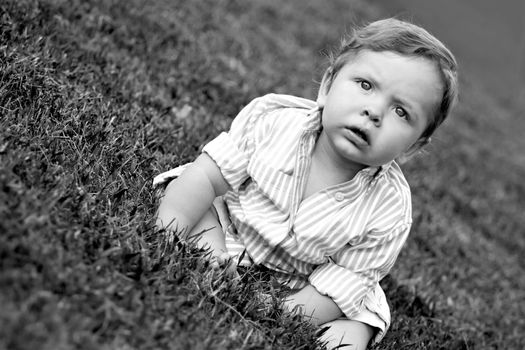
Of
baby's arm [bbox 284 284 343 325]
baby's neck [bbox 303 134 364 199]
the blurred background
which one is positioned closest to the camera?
baby's arm [bbox 284 284 343 325]

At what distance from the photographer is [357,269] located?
362 cm

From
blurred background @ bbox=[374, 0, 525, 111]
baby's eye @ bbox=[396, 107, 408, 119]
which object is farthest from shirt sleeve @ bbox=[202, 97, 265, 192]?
blurred background @ bbox=[374, 0, 525, 111]

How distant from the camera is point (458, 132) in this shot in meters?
10.6

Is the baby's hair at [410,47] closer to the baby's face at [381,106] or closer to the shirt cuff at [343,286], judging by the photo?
the baby's face at [381,106]

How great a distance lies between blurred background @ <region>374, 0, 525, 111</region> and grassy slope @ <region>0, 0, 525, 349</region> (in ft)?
34.1

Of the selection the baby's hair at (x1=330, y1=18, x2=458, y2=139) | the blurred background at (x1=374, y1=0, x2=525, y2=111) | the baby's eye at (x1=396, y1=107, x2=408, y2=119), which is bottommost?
the blurred background at (x1=374, y1=0, x2=525, y2=111)

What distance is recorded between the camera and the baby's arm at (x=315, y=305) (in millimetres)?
3549

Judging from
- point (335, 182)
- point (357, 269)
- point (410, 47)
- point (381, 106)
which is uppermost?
point (410, 47)

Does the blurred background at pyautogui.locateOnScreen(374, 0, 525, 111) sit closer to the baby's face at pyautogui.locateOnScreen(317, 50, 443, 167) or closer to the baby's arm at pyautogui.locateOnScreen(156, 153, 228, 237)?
the baby's face at pyautogui.locateOnScreen(317, 50, 443, 167)

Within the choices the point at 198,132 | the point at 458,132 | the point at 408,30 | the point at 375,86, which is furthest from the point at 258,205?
the point at 458,132

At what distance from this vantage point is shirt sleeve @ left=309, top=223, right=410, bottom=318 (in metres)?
3.57

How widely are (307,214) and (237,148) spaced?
1.67 feet

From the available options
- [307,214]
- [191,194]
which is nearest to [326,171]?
[307,214]

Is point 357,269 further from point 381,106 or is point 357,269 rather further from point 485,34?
point 485,34
